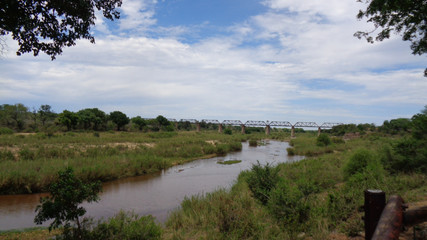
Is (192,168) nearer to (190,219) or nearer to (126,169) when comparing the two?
(126,169)

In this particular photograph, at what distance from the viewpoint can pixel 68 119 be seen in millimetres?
47406

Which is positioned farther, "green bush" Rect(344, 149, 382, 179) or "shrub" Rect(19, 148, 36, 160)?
"shrub" Rect(19, 148, 36, 160)

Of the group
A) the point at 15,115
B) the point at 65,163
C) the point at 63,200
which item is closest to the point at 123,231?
the point at 63,200

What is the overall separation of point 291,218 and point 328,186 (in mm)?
6729

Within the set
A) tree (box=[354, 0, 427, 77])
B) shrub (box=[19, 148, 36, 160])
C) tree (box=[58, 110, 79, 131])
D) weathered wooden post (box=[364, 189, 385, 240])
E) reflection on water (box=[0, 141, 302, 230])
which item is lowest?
reflection on water (box=[0, 141, 302, 230])

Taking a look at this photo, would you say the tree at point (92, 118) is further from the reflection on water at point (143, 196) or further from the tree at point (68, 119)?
the reflection on water at point (143, 196)

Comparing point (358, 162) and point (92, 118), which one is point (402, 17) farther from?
point (92, 118)

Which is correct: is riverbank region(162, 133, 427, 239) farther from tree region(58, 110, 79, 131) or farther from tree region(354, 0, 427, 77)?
tree region(58, 110, 79, 131)

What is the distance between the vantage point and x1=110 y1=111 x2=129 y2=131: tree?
59.5 metres

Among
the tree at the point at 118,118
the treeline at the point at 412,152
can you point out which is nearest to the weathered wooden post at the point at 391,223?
the treeline at the point at 412,152

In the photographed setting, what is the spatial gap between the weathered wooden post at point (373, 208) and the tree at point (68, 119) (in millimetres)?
53959

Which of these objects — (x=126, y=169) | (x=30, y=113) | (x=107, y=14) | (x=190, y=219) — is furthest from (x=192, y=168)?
(x=30, y=113)

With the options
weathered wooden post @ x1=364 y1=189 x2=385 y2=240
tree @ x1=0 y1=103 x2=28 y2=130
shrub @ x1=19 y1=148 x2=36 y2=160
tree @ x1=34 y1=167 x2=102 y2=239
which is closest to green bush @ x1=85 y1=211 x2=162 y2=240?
tree @ x1=34 y1=167 x2=102 y2=239

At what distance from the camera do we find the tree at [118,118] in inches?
2341
